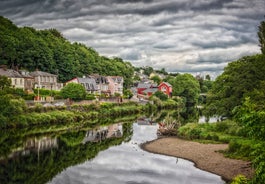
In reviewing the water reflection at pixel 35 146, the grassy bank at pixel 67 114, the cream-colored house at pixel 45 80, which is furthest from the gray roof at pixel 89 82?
the water reflection at pixel 35 146

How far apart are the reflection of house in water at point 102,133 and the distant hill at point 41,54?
42.6 metres

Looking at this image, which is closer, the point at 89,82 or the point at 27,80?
the point at 27,80

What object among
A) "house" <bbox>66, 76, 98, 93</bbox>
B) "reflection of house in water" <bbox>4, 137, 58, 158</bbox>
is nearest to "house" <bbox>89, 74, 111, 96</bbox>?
"house" <bbox>66, 76, 98, 93</bbox>

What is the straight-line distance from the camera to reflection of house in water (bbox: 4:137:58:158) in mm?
43062

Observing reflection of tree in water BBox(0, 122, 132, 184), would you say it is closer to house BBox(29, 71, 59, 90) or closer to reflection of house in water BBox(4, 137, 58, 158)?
reflection of house in water BBox(4, 137, 58, 158)

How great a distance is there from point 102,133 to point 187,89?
84188mm

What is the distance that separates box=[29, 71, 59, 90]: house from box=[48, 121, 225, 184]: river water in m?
55.4

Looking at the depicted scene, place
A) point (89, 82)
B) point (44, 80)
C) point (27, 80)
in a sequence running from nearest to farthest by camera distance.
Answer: point (27, 80), point (44, 80), point (89, 82)

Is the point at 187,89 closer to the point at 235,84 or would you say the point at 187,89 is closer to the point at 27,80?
the point at 27,80

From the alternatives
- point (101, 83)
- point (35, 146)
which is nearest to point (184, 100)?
point (101, 83)

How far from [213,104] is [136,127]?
63.4ft

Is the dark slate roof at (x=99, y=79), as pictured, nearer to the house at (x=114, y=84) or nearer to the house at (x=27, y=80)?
the house at (x=114, y=84)

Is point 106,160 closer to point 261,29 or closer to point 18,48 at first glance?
point 261,29

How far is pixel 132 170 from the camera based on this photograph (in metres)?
35.8
